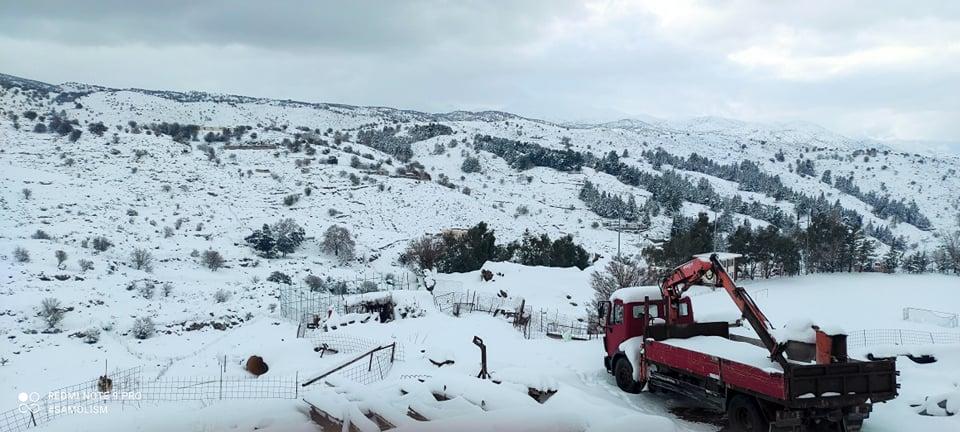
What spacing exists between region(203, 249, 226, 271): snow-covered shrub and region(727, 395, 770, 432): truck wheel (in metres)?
36.6

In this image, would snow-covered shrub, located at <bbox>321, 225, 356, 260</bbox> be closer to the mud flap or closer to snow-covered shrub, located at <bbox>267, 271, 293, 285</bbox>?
snow-covered shrub, located at <bbox>267, 271, 293, 285</bbox>

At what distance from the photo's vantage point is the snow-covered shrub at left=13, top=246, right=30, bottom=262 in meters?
31.7

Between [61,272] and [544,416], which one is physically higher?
[544,416]

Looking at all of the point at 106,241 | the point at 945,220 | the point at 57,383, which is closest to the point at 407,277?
the point at 106,241

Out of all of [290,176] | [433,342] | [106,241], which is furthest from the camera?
[290,176]

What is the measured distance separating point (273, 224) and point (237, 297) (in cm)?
1668

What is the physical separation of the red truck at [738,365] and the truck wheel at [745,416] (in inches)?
0.6

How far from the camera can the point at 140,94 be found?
357ft

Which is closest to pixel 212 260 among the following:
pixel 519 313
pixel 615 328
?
pixel 519 313

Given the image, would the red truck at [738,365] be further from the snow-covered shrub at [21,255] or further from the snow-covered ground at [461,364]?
the snow-covered shrub at [21,255]

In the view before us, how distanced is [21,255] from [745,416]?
37.3 m

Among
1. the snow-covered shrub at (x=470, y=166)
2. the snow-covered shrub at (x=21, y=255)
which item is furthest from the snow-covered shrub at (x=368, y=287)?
the snow-covered shrub at (x=470, y=166)

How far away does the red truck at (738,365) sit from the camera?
877 cm

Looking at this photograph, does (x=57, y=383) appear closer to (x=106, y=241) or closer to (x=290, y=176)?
(x=106, y=241)
